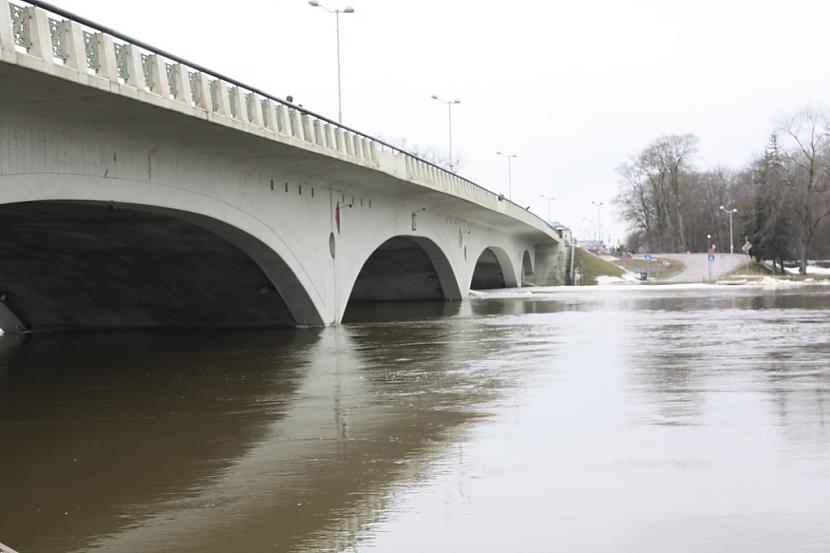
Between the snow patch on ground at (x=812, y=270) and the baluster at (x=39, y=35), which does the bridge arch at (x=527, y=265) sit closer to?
the snow patch on ground at (x=812, y=270)

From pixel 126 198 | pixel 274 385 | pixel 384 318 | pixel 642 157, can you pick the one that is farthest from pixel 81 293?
Answer: pixel 642 157

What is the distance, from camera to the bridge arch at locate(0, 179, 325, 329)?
24172 millimetres

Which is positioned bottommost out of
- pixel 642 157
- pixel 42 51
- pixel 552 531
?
pixel 552 531

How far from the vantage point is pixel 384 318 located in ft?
141

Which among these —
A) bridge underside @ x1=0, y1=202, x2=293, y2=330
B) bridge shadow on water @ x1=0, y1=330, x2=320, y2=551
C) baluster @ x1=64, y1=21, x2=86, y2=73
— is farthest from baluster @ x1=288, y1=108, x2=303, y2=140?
baluster @ x1=64, y1=21, x2=86, y2=73

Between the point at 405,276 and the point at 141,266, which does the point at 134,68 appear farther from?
the point at 405,276

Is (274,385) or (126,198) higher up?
(126,198)

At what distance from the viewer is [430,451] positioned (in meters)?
11.2

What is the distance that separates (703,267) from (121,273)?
2948 inches

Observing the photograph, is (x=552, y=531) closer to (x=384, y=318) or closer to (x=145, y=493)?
(x=145, y=493)

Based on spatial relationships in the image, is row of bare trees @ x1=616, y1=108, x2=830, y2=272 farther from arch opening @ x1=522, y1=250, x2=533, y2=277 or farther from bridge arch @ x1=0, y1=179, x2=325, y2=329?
bridge arch @ x1=0, y1=179, x2=325, y2=329

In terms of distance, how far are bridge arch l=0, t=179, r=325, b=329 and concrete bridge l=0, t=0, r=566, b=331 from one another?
80mm

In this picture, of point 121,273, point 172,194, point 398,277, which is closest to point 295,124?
point 172,194

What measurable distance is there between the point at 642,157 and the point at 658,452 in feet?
391
